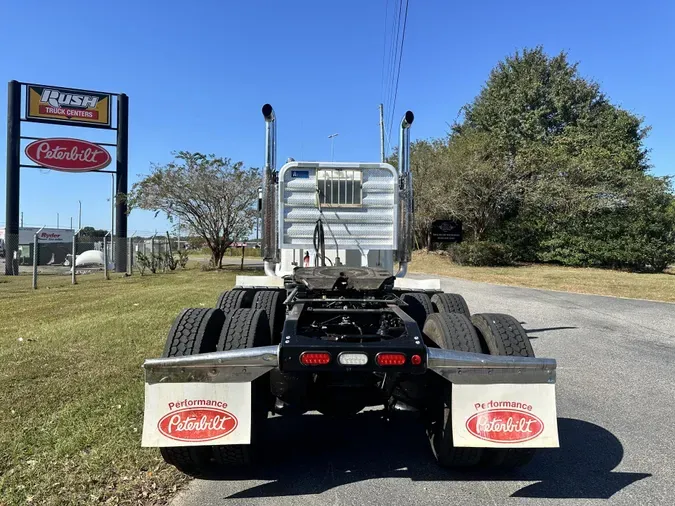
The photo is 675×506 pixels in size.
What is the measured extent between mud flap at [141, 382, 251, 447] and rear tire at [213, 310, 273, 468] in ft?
0.60

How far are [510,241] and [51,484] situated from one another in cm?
2522

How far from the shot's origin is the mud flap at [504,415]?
9.84ft

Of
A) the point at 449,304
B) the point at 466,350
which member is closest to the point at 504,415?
the point at 466,350

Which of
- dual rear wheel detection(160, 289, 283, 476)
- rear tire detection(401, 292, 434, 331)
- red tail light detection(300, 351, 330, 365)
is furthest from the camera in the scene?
rear tire detection(401, 292, 434, 331)

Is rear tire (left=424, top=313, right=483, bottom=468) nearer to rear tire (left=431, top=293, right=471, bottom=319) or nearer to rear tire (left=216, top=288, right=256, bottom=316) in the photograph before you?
rear tire (left=431, top=293, right=471, bottom=319)

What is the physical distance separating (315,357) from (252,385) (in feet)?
1.75

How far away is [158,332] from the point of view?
25.7 ft

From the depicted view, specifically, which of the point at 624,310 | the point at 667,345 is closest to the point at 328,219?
the point at 667,345

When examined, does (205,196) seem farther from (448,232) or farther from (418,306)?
(418,306)

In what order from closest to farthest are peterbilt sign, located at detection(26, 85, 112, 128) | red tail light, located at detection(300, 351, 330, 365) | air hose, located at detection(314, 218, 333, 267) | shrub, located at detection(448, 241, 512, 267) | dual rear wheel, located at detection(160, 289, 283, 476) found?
red tail light, located at detection(300, 351, 330, 365), dual rear wheel, located at detection(160, 289, 283, 476), air hose, located at detection(314, 218, 333, 267), peterbilt sign, located at detection(26, 85, 112, 128), shrub, located at detection(448, 241, 512, 267)

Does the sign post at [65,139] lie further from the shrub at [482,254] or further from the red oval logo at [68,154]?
the shrub at [482,254]

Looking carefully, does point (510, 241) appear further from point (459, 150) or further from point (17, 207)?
point (17, 207)

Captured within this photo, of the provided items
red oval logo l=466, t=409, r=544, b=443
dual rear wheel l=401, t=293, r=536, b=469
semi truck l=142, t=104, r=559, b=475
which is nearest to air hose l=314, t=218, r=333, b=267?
semi truck l=142, t=104, r=559, b=475

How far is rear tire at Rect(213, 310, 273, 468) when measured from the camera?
325 cm
